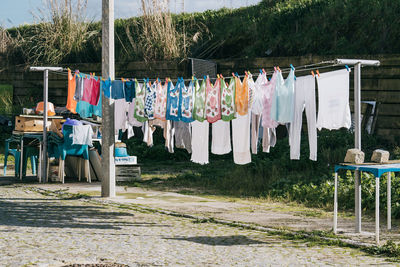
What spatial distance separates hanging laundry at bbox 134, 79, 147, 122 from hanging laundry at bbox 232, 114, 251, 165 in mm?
2117

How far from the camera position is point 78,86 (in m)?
13.3

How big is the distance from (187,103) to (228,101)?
976mm

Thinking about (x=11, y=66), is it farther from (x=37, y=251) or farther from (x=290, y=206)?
(x=37, y=251)

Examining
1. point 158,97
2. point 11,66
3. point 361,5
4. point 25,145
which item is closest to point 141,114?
point 158,97

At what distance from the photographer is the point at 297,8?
21.9 m

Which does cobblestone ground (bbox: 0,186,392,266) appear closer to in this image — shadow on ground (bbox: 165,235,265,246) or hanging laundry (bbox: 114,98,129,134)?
A: shadow on ground (bbox: 165,235,265,246)

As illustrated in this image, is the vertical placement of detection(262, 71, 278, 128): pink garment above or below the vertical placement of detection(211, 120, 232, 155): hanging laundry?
above

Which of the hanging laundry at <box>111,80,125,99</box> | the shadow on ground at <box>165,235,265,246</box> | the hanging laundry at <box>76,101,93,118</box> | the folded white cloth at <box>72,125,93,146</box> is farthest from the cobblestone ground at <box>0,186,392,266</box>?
the hanging laundry at <box>76,101,93,118</box>

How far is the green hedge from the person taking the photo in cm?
1961

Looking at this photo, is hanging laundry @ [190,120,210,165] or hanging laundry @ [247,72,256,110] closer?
hanging laundry @ [247,72,256,110]

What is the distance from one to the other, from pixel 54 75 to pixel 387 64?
12587 mm

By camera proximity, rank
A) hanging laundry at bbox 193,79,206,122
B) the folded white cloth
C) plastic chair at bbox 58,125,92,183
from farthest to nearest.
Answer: plastic chair at bbox 58,125,92,183 → the folded white cloth → hanging laundry at bbox 193,79,206,122

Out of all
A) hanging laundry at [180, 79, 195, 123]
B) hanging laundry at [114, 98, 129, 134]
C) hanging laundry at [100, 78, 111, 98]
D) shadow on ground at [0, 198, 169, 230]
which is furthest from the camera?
hanging laundry at [114, 98, 129, 134]

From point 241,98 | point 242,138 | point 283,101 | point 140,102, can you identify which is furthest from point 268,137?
point 140,102
